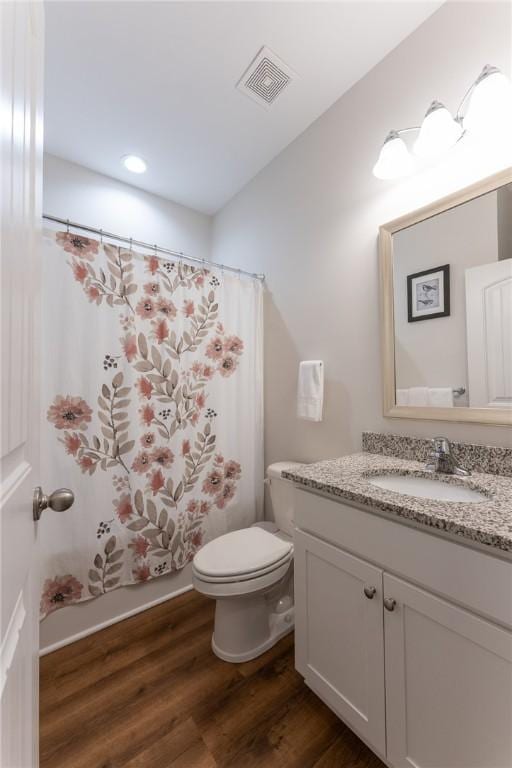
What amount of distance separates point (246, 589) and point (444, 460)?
903 mm

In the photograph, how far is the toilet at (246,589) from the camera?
122 cm

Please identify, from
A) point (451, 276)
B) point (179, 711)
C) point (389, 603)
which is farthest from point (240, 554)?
point (451, 276)

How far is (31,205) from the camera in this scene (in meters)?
0.57

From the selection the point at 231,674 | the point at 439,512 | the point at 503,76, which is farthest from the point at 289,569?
the point at 503,76

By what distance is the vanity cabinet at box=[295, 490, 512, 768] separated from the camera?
26.4 inches

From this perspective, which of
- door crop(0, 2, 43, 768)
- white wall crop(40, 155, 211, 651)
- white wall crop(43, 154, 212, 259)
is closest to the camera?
door crop(0, 2, 43, 768)

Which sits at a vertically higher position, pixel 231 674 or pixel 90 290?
pixel 90 290

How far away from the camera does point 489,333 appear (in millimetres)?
1088

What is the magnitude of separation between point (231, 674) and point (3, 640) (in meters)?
1.25

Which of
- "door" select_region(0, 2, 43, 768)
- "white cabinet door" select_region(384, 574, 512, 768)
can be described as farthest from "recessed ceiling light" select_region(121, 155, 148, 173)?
"white cabinet door" select_region(384, 574, 512, 768)

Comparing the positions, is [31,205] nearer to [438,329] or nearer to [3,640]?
[3,640]

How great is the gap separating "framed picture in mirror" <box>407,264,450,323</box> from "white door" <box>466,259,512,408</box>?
0.26 feet

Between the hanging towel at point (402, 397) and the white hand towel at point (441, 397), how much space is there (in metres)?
0.09

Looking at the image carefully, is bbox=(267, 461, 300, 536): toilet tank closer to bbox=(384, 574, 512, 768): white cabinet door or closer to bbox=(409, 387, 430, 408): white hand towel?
bbox=(409, 387, 430, 408): white hand towel
